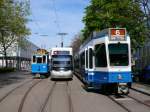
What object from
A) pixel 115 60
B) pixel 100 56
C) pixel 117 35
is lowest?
pixel 115 60

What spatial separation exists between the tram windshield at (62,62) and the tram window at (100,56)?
17.1 meters

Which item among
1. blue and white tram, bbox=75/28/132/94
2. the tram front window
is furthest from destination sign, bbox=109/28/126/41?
the tram front window

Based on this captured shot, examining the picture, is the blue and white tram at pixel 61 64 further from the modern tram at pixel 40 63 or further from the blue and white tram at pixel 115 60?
the blue and white tram at pixel 115 60

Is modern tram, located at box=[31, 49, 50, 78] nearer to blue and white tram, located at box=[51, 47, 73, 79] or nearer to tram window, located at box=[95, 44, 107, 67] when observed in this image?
blue and white tram, located at box=[51, 47, 73, 79]

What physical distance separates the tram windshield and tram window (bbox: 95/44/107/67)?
17.1 m

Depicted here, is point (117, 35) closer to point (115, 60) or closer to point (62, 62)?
point (115, 60)

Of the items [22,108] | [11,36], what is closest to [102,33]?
[22,108]

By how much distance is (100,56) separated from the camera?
2500 centimetres

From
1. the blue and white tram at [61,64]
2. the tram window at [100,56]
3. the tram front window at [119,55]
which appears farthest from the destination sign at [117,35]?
the blue and white tram at [61,64]

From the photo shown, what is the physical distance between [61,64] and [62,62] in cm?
21

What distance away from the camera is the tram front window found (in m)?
24.1

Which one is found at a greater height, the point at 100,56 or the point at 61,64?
the point at 100,56

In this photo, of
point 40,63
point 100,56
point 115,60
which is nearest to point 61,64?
point 40,63

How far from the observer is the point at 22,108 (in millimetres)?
18719
